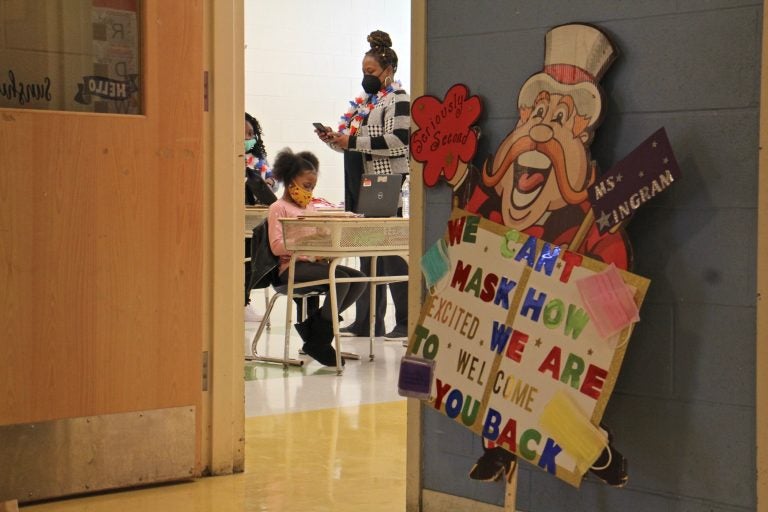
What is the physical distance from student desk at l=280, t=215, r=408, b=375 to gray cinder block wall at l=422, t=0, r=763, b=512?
96.9 inches

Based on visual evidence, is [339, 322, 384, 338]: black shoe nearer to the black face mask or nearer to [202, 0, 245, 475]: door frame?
the black face mask

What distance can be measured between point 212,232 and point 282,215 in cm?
214

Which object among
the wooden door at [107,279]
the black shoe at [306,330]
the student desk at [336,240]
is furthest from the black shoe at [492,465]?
the black shoe at [306,330]

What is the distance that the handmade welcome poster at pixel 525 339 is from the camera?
7.39ft

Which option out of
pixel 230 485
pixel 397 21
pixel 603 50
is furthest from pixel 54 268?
pixel 397 21

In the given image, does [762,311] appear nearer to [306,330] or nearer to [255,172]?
[306,330]

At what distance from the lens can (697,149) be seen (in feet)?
7.30

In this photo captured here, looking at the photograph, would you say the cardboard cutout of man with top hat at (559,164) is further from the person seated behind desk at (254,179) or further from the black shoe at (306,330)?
the person seated behind desk at (254,179)

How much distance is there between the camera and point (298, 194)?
544 centimetres

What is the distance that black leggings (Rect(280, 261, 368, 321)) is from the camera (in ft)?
16.9

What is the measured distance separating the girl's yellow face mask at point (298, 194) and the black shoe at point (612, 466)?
332cm

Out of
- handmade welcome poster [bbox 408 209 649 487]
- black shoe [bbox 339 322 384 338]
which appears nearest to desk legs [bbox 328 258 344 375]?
black shoe [bbox 339 322 384 338]

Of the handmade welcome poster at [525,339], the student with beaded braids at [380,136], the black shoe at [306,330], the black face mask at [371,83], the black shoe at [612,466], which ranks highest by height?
the black face mask at [371,83]

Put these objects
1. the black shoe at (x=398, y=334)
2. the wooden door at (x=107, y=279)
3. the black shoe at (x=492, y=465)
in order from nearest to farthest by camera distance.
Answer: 1. the black shoe at (x=492, y=465)
2. the wooden door at (x=107, y=279)
3. the black shoe at (x=398, y=334)
